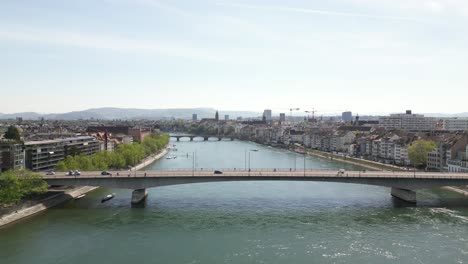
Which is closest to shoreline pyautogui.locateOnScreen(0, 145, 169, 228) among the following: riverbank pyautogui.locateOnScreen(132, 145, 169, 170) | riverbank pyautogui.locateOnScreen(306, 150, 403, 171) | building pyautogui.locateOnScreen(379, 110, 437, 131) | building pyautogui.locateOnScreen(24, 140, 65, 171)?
building pyautogui.locateOnScreen(24, 140, 65, 171)

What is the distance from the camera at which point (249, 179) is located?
33.2 meters

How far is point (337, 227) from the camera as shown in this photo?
2653 cm

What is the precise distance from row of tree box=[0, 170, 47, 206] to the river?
1.74 metres

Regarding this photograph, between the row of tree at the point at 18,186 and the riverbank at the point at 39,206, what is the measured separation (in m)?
0.66

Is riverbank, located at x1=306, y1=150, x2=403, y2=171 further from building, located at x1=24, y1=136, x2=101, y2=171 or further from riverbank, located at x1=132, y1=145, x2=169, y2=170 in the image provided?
building, located at x1=24, y1=136, x2=101, y2=171

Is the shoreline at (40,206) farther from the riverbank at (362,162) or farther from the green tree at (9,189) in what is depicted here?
the riverbank at (362,162)

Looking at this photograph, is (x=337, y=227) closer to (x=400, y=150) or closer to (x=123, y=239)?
(x=123, y=239)

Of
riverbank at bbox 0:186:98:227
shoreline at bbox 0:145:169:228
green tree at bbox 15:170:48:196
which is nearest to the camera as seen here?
shoreline at bbox 0:145:169:228

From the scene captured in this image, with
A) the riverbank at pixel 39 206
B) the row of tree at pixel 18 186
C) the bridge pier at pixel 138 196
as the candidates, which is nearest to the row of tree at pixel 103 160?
the riverbank at pixel 39 206

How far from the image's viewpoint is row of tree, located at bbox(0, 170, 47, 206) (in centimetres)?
A: 2762

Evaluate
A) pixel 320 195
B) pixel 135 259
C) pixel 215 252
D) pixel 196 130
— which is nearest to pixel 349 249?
pixel 215 252

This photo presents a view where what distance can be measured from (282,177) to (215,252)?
12550mm

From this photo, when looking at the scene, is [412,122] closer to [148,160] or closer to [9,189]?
[148,160]

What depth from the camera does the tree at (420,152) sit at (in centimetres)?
5338
